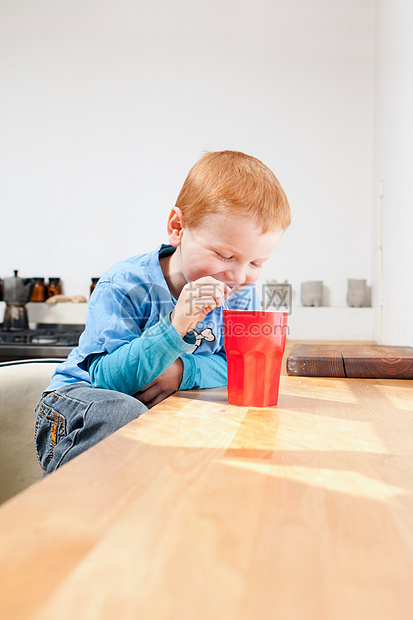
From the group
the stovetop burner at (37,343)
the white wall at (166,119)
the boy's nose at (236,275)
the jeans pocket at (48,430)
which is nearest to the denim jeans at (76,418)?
the jeans pocket at (48,430)

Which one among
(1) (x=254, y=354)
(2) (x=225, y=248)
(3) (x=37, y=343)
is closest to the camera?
(1) (x=254, y=354)

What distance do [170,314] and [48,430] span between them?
290 mm

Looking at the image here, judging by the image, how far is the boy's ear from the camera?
40.3 inches

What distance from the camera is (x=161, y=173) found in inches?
145

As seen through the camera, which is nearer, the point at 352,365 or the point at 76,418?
the point at 76,418

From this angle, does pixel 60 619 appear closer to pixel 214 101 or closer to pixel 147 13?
pixel 214 101

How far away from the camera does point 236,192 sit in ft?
2.97

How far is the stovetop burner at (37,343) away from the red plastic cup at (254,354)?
7.14 feet

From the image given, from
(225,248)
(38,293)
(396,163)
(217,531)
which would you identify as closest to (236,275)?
(225,248)

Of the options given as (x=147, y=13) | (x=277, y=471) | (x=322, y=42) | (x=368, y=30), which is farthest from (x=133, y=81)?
(x=277, y=471)

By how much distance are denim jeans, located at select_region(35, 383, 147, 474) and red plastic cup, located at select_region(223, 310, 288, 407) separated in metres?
0.16

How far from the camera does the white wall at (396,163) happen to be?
1.89 m

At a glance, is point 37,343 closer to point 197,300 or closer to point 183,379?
point 183,379

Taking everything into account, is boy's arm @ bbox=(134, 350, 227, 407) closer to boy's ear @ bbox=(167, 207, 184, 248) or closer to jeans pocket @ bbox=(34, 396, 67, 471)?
jeans pocket @ bbox=(34, 396, 67, 471)
